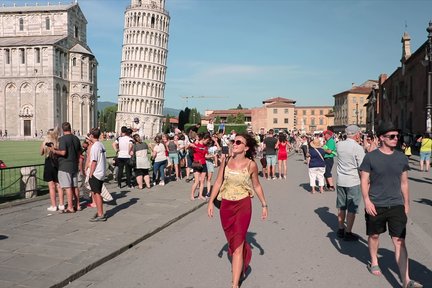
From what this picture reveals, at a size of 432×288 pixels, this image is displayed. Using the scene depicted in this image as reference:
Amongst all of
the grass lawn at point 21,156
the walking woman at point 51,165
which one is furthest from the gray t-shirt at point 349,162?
the grass lawn at point 21,156


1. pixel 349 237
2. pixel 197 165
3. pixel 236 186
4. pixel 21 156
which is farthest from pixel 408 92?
pixel 236 186

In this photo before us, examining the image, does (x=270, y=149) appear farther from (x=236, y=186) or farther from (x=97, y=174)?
(x=236, y=186)

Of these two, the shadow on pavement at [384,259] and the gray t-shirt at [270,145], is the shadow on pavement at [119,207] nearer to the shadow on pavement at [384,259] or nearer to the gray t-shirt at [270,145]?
the shadow on pavement at [384,259]

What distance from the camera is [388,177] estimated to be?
15.4 ft

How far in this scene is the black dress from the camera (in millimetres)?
8922

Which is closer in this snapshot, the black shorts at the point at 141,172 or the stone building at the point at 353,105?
the black shorts at the point at 141,172

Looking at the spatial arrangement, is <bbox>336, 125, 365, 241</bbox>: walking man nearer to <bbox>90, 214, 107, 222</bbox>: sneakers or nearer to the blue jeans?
<bbox>90, 214, 107, 222</bbox>: sneakers

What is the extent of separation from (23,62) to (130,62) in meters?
27.3

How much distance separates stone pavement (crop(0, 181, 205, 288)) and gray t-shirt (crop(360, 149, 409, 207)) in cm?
373

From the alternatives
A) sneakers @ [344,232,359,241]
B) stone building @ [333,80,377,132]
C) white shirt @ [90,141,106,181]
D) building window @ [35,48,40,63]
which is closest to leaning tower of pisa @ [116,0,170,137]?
building window @ [35,48,40,63]

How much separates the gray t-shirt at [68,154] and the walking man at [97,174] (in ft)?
2.26

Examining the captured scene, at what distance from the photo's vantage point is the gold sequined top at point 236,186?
4746mm

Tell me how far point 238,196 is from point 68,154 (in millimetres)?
5134

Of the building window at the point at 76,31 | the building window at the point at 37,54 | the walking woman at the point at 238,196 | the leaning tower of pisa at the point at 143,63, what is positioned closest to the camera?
the walking woman at the point at 238,196
